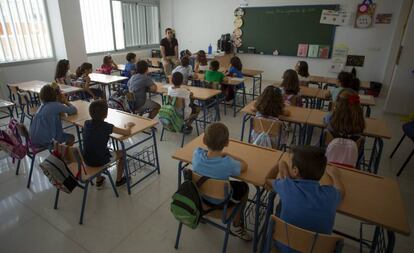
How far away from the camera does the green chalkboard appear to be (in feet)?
23.0

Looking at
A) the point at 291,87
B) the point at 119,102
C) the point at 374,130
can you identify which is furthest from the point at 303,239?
the point at 119,102

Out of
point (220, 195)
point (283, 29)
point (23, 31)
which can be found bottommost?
point (220, 195)

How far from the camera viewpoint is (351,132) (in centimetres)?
245

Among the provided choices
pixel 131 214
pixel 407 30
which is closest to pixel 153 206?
pixel 131 214

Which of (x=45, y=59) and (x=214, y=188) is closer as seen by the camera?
(x=214, y=188)

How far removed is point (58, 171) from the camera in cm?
213

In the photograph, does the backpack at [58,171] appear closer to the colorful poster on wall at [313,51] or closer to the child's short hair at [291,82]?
the child's short hair at [291,82]

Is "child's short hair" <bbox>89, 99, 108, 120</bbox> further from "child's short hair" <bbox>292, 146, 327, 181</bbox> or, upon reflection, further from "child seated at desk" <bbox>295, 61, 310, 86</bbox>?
"child seated at desk" <bbox>295, 61, 310, 86</bbox>

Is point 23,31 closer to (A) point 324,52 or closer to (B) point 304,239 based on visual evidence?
(B) point 304,239

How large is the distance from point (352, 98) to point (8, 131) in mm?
3489

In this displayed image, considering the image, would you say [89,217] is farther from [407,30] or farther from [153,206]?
[407,30]

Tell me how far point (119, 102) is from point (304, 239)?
11.0 feet

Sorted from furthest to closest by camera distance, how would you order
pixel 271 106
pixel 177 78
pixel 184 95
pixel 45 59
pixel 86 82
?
pixel 45 59, pixel 86 82, pixel 177 78, pixel 184 95, pixel 271 106

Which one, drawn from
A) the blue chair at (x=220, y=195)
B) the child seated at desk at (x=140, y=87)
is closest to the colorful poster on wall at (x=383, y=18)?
the child seated at desk at (x=140, y=87)
